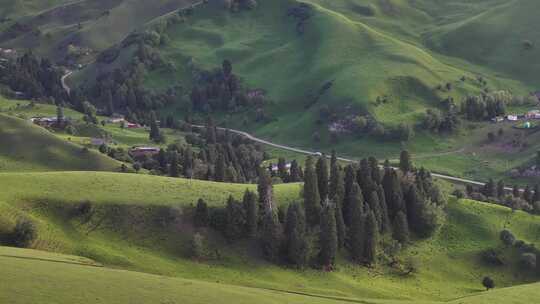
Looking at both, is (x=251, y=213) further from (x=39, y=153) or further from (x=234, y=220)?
(x=39, y=153)

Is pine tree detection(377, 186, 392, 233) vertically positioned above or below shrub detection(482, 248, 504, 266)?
above

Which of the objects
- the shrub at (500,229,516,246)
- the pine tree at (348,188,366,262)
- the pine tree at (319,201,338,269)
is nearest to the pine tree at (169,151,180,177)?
the pine tree at (348,188,366,262)

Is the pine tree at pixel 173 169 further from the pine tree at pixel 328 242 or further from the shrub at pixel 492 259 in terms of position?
the shrub at pixel 492 259

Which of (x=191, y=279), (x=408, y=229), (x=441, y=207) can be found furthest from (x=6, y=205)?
(x=441, y=207)

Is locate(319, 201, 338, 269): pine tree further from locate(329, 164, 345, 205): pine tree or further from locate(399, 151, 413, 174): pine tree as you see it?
locate(399, 151, 413, 174): pine tree

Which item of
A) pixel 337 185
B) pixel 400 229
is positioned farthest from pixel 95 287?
pixel 400 229

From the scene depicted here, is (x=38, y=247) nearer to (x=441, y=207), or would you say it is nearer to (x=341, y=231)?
(x=341, y=231)
